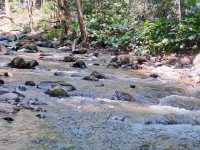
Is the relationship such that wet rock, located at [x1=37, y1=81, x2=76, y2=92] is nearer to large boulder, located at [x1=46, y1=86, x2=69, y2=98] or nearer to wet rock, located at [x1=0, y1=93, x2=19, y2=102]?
large boulder, located at [x1=46, y1=86, x2=69, y2=98]

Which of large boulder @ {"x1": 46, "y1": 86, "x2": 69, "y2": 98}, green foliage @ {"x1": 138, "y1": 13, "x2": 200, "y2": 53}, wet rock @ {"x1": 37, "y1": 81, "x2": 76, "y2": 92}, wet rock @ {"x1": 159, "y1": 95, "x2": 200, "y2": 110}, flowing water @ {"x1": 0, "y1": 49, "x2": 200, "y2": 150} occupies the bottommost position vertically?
wet rock @ {"x1": 159, "y1": 95, "x2": 200, "y2": 110}

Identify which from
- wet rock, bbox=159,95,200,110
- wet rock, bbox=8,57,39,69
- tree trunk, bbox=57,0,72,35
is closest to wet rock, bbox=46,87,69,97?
wet rock, bbox=159,95,200,110

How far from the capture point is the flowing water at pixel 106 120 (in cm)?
571

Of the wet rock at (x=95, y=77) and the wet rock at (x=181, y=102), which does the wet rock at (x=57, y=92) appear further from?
the wet rock at (x=95, y=77)

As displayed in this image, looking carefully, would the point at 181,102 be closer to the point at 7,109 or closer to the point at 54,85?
the point at 54,85

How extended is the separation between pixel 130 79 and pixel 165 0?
9.72 meters

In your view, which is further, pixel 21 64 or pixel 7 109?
pixel 21 64

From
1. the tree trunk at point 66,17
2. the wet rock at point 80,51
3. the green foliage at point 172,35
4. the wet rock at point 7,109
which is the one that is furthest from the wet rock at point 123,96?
the tree trunk at point 66,17


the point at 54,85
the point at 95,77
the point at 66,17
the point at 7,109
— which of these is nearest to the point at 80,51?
the point at 66,17

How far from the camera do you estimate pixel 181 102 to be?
28.1 feet

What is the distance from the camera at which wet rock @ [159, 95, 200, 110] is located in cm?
832

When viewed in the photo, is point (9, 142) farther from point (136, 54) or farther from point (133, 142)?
point (136, 54)

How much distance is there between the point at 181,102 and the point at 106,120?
2162 millimetres

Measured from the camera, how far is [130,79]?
11.3 metres
